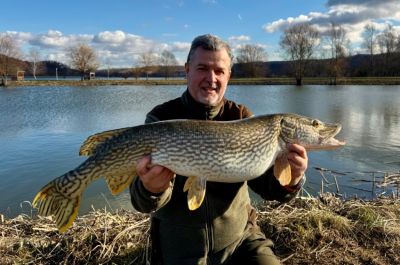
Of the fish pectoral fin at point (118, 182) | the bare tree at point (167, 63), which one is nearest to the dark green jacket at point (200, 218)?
the fish pectoral fin at point (118, 182)

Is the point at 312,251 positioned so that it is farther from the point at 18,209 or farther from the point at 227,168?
the point at 18,209

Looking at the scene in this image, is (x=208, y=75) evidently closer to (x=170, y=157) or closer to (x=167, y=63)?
(x=170, y=157)

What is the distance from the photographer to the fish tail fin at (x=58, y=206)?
2723 millimetres

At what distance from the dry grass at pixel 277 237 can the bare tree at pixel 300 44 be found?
53158 mm

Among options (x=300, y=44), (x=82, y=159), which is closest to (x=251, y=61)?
(x=300, y=44)

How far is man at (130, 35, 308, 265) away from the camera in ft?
9.84

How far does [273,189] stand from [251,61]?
70.3 m

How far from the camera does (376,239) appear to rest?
155 inches

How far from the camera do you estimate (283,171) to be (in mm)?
2887

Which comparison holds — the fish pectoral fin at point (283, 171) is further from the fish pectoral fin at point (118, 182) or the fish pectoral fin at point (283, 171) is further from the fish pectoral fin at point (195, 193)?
the fish pectoral fin at point (118, 182)

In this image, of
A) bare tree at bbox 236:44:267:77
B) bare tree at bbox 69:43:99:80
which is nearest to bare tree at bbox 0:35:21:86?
bare tree at bbox 69:43:99:80

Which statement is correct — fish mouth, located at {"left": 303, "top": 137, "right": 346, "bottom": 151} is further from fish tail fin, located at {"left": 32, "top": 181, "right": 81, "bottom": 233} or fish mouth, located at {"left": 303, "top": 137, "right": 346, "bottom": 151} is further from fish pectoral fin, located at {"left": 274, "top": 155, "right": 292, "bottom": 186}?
fish tail fin, located at {"left": 32, "top": 181, "right": 81, "bottom": 233}

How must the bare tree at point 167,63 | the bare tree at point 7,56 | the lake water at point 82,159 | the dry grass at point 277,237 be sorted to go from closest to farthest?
the dry grass at point 277,237 → the lake water at point 82,159 → the bare tree at point 7,56 → the bare tree at point 167,63

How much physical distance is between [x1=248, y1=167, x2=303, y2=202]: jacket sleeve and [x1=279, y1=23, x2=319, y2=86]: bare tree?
54143 millimetres
